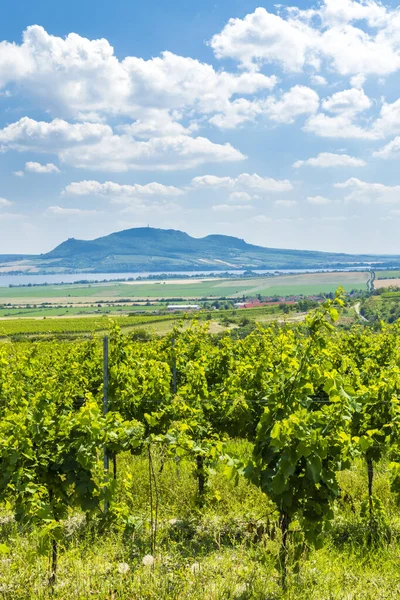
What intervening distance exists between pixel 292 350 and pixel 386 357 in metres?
7.61

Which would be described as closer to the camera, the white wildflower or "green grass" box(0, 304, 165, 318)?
the white wildflower

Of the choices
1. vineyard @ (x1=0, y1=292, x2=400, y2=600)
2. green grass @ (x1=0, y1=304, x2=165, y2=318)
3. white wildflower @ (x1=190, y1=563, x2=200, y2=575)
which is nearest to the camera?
vineyard @ (x1=0, y1=292, x2=400, y2=600)

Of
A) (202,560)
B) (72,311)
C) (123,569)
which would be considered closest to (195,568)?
(202,560)

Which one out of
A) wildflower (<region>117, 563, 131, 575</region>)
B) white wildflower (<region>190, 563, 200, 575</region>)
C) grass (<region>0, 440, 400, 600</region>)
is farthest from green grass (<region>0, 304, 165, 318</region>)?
wildflower (<region>117, 563, 131, 575</region>)

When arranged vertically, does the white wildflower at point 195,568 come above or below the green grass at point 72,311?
above

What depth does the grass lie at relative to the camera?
4.56 m

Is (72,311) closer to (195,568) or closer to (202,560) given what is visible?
(202,560)

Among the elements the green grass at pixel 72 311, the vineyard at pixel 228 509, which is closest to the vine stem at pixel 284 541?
the vineyard at pixel 228 509

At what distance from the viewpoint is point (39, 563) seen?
5188 mm

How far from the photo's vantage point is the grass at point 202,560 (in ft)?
15.0

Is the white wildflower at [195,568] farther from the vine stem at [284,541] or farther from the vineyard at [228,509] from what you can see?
the vine stem at [284,541]

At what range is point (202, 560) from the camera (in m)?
5.50

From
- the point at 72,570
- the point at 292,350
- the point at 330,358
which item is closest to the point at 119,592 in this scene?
the point at 72,570

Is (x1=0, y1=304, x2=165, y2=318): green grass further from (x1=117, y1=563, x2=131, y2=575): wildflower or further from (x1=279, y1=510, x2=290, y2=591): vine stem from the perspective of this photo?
(x1=279, y1=510, x2=290, y2=591): vine stem
